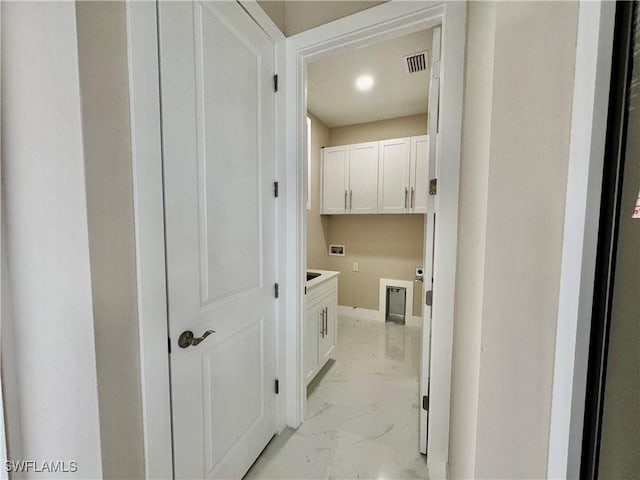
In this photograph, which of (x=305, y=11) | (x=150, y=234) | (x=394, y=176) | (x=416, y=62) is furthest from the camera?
(x=394, y=176)

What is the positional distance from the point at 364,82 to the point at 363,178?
1062mm

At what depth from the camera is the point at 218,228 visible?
1071 mm

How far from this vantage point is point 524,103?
20.9 inches

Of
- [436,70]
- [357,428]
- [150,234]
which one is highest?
[436,70]

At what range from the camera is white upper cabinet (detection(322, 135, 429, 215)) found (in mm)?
2861

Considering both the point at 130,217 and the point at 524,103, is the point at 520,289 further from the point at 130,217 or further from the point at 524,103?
the point at 130,217

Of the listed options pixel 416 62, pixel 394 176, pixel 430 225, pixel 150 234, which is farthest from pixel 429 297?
pixel 394 176

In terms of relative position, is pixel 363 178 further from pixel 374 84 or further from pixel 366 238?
pixel 374 84

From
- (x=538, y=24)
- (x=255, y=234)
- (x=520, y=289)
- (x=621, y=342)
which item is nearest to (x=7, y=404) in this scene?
(x=255, y=234)

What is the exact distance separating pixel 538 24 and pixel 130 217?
1084mm

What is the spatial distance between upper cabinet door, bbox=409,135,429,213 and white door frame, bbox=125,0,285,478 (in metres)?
2.60

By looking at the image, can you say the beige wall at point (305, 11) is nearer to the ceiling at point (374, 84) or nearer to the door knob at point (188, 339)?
the ceiling at point (374, 84)

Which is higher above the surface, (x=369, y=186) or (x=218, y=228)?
(x=369, y=186)

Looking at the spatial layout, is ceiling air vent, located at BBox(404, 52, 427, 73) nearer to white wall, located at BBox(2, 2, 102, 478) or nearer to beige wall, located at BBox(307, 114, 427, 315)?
beige wall, located at BBox(307, 114, 427, 315)
